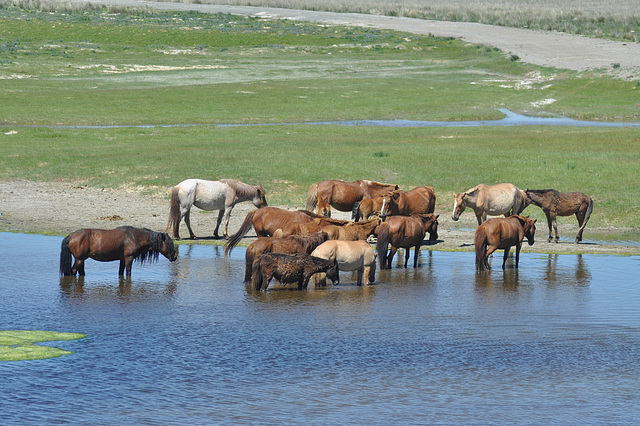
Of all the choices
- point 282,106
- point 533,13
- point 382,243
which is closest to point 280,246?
point 382,243

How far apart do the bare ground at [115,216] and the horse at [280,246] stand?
228 inches

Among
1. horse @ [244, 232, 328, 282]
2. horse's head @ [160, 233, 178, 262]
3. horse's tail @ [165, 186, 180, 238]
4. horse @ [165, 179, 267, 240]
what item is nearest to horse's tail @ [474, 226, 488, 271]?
horse @ [244, 232, 328, 282]

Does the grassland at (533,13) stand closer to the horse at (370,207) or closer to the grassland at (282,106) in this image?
the grassland at (282,106)

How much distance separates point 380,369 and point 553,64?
76.0 metres

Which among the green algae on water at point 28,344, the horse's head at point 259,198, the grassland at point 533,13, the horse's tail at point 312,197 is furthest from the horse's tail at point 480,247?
the grassland at point 533,13

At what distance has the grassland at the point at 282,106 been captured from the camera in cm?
3262

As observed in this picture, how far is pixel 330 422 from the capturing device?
32.5 ft

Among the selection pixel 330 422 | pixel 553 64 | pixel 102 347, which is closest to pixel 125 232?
pixel 102 347

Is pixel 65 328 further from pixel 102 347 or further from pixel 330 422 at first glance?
pixel 330 422

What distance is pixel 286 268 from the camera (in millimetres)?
16500

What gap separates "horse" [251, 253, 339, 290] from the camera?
16531mm

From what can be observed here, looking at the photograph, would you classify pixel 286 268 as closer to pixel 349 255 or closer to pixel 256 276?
pixel 256 276

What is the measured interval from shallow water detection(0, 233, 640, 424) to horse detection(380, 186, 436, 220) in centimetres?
483

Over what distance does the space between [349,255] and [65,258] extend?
19.0 ft
